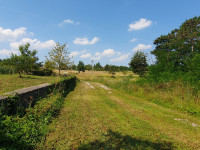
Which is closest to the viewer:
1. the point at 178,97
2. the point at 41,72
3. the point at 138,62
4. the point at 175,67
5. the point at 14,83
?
the point at 178,97

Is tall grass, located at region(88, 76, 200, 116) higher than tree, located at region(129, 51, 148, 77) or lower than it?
lower

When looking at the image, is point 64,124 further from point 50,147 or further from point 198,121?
point 198,121

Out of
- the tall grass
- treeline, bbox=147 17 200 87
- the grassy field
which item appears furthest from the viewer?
treeline, bbox=147 17 200 87

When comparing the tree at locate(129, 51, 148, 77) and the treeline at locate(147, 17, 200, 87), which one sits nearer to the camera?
the treeline at locate(147, 17, 200, 87)

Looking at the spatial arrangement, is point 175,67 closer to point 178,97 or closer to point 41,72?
point 178,97

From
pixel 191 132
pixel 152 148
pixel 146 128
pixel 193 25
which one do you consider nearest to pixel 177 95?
pixel 191 132

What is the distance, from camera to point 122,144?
275cm

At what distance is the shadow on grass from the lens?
2.62 m

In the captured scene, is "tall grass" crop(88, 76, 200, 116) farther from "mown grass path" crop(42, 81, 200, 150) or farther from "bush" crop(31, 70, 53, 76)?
"bush" crop(31, 70, 53, 76)

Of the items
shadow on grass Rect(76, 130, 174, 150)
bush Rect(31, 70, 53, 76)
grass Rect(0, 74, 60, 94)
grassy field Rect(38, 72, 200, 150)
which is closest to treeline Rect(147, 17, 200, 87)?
grassy field Rect(38, 72, 200, 150)

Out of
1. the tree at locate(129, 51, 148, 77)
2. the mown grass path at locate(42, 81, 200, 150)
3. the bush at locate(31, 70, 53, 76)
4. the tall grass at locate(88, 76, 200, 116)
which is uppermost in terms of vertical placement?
the tree at locate(129, 51, 148, 77)

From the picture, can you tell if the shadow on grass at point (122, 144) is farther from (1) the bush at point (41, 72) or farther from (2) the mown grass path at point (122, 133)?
(1) the bush at point (41, 72)

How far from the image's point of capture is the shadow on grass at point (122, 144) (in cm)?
262

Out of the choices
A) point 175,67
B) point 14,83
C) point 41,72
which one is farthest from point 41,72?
point 175,67
